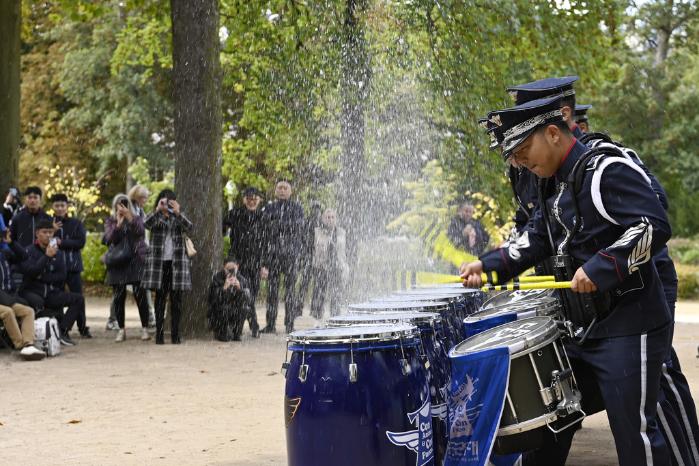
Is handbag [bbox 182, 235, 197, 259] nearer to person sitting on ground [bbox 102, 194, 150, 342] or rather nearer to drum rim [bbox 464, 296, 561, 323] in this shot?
person sitting on ground [bbox 102, 194, 150, 342]

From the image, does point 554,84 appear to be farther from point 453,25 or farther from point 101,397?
point 453,25

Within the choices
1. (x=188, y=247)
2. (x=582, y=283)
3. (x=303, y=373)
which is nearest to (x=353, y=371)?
(x=303, y=373)

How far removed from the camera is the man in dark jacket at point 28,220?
42.9ft

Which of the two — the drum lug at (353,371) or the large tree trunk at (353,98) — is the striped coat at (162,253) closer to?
the large tree trunk at (353,98)

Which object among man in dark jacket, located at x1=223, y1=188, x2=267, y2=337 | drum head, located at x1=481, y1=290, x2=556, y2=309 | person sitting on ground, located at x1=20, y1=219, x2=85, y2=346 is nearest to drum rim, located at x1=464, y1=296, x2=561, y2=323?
drum head, located at x1=481, y1=290, x2=556, y2=309

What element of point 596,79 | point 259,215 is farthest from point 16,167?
point 596,79

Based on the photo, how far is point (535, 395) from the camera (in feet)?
14.9

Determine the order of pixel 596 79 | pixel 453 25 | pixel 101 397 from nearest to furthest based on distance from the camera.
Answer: pixel 101 397, pixel 453 25, pixel 596 79

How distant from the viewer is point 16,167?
596 inches

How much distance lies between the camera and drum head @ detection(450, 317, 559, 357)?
4.54m

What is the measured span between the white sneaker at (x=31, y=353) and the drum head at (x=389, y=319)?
7.38m

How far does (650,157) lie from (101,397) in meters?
29.5

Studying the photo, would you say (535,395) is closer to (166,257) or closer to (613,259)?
(613,259)

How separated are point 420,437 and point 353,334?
509mm
